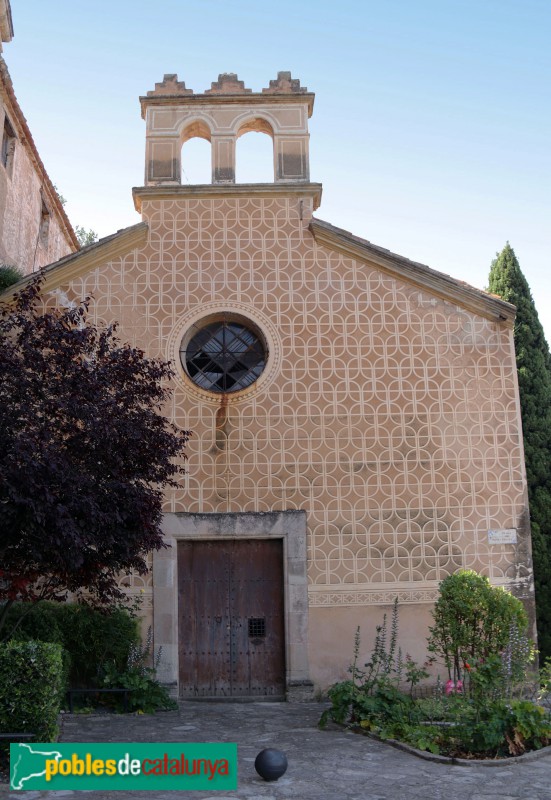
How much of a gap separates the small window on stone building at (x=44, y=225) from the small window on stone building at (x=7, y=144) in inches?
99.7

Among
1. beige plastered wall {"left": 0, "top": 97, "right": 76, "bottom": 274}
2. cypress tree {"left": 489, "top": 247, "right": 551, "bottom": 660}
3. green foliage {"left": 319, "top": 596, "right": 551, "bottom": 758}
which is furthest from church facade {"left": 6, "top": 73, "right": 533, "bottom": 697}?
beige plastered wall {"left": 0, "top": 97, "right": 76, "bottom": 274}

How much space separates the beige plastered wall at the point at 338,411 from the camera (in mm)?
11508

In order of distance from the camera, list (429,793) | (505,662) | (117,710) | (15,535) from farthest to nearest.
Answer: (117,710) < (505,662) < (15,535) < (429,793)

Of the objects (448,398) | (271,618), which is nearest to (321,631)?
(271,618)

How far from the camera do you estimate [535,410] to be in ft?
46.2

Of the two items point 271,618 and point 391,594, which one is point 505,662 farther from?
point 271,618

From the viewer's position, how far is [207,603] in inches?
456

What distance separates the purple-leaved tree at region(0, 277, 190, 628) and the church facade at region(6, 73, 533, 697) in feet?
9.42

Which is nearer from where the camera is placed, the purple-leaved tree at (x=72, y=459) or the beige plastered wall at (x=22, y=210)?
the purple-leaved tree at (x=72, y=459)

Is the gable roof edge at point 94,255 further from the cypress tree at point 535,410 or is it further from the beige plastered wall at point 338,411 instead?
the cypress tree at point 535,410

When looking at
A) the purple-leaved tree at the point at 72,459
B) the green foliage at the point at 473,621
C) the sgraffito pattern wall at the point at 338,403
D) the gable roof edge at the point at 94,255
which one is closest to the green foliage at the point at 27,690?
the purple-leaved tree at the point at 72,459

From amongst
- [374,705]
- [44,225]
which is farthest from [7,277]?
[374,705]

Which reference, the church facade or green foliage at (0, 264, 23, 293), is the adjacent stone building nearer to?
green foliage at (0, 264, 23, 293)

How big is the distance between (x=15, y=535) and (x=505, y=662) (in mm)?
5526
